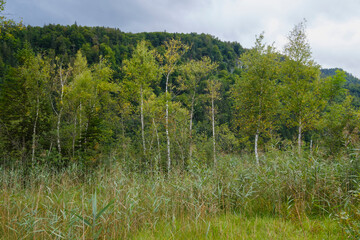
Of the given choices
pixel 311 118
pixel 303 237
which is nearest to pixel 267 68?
pixel 311 118

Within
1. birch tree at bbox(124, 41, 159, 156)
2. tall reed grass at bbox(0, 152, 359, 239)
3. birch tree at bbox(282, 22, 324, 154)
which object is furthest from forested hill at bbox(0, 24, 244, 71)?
tall reed grass at bbox(0, 152, 359, 239)

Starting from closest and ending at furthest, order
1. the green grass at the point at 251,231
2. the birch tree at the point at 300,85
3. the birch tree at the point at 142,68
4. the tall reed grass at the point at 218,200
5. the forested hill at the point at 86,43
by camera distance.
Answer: the green grass at the point at 251,231 → the tall reed grass at the point at 218,200 → the birch tree at the point at 300,85 → the birch tree at the point at 142,68 → the forested hill at the point at 86,43

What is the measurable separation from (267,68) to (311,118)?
5741 mm

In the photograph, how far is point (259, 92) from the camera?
52.9ft

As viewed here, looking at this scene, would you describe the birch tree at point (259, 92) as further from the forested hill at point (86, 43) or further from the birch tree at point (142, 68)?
the forested hill at point (86, 43)

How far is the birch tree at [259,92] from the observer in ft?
51.5

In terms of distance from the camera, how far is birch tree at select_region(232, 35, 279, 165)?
15711mm

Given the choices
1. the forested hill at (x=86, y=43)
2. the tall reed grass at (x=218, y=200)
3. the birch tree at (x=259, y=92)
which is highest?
the forested hill at (x=86, y=43)

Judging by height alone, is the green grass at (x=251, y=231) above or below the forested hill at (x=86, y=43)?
below

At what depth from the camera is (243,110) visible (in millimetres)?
16609

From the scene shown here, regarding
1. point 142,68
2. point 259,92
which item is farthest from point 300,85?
point 142,68

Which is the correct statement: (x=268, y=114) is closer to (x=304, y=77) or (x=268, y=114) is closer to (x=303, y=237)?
(x=304, y=77)

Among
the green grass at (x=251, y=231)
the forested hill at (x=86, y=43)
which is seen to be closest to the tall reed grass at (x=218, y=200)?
the green grass at (x=251, y=231)

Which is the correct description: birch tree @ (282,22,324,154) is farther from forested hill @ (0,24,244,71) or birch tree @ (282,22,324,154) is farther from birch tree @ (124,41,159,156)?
forested hill @ (0,24,244,71)
